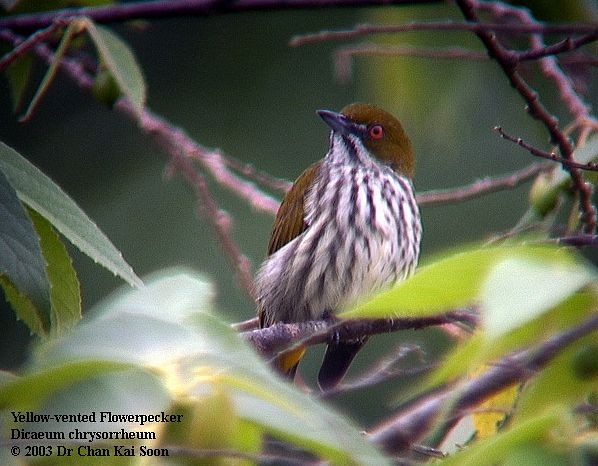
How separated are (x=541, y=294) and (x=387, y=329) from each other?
127cm

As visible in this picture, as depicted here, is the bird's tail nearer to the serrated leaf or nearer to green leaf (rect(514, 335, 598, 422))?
the serrated leaf

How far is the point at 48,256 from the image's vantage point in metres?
1.98

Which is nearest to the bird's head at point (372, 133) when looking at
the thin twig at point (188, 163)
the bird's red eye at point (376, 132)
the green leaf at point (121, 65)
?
the bird's red eye at point (376, 132)

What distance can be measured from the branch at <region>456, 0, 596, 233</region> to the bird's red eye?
6.19ft

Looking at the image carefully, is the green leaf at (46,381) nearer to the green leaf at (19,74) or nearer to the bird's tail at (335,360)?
the green leaf at (19,74)

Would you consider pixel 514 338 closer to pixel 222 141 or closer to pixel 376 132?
pixel 376 132

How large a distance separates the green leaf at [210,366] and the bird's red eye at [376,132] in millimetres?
3581

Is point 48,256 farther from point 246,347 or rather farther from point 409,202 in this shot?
point 409,202

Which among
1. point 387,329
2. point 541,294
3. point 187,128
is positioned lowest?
point 541,294

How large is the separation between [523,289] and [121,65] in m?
1.69

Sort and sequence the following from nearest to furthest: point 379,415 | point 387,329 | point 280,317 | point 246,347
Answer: point 246,347, point 387,329, point 280,317, point 379,415

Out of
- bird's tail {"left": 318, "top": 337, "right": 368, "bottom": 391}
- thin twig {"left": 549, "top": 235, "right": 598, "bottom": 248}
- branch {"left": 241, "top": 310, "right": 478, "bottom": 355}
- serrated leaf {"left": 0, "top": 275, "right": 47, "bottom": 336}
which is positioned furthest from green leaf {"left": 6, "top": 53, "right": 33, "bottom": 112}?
thin twig {"left": 549, "top": 235, "right": 598, "bottom": 248}

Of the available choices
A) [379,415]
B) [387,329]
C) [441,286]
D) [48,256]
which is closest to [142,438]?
[441,286]

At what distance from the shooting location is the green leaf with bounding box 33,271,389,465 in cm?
106
